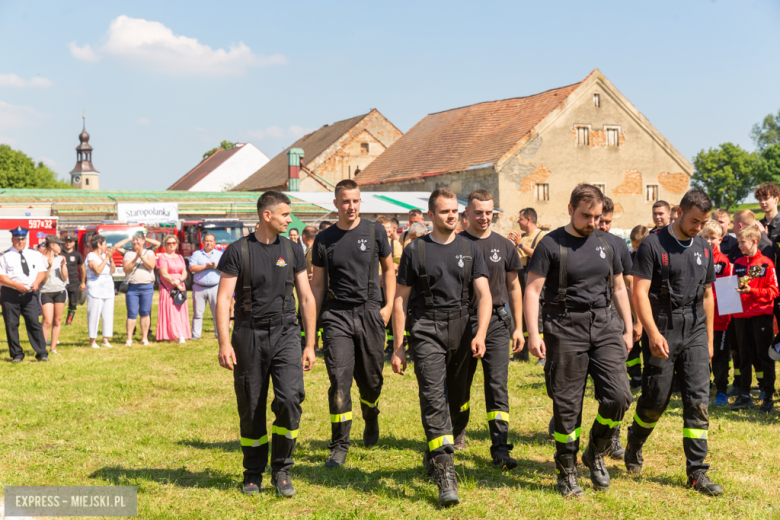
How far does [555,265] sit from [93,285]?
10.2 meters

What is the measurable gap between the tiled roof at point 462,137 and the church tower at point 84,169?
9954 cm

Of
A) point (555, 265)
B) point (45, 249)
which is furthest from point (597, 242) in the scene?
point (45, 249)

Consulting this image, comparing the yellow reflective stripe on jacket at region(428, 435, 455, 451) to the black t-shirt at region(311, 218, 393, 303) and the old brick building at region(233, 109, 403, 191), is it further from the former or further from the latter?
the old brick building at region(233, 109, 403, 191)

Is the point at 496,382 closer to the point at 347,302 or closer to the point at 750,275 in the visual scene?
the point at 347,302

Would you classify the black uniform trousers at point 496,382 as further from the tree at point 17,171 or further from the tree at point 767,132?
the tree at point 767,132

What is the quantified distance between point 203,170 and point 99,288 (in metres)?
67.5

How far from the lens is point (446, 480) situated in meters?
4.98

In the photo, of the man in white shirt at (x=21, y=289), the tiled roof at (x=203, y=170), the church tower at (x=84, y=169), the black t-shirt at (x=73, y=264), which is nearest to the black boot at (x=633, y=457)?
the man in white shirt at (x=21, y=289)

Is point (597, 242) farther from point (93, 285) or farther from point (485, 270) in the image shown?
point (93, 285)

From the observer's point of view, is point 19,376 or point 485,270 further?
point 19,376

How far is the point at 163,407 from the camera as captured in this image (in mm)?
8508

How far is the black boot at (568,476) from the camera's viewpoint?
16.9 feet

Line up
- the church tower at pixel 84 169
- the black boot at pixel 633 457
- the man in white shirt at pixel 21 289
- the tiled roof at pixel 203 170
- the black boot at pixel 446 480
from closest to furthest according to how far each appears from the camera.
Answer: the black boot at pixel 446 480 < the black boot at pixel 633 457 < the man in white shirt at pixel 21 289 < the tiled roof at pixel 203 170 < the church tower at pixel 84 169

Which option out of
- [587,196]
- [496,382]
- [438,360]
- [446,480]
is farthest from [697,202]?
[446,480]
